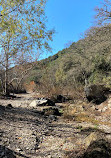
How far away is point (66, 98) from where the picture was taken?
11.4 m

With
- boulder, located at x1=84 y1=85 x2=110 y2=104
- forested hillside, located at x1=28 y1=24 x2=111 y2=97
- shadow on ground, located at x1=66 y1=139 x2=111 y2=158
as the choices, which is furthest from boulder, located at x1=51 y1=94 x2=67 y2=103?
shadow on ground, located at x1=66 y1=139 x2=111 y2=158

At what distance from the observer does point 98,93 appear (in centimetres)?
831

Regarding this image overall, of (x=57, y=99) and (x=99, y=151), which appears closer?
(x=99, y=151)

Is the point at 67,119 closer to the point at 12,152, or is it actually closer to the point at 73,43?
the point at 12,152

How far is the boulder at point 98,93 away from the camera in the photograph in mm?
8215

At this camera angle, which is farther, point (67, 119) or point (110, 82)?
point (110, 82)

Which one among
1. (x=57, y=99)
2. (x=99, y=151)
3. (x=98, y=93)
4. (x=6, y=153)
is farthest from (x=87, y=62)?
(x=6, y=153)

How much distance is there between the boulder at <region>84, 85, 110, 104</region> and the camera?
27.0 feet

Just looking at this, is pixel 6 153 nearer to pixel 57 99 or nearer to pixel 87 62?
pixel 57 99

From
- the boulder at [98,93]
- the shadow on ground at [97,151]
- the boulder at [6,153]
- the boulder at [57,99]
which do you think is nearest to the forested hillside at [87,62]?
the boulder at [98,93]

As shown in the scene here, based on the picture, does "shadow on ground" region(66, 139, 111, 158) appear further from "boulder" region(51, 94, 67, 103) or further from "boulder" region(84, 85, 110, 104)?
"boulder" region(51, 94, 67, 103)

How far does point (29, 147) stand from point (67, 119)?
3.32 metres

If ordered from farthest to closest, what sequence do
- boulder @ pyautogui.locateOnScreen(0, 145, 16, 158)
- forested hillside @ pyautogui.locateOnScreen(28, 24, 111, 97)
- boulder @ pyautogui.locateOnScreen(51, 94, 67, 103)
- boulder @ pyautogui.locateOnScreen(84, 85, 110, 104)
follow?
boulder @ pyautogui.locateOnScreen(51, 94, 67, 103) < forested hillside @ pyautogui.locateOnScreen(28, 24, 111, 97) < boulder @ pyautogui.locateOnScreen(84, 85, 110, 104) < boulder @ pyautogui.locateOnScreen(0, 145, 16, 158)

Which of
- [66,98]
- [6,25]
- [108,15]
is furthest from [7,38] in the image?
[66,98]
